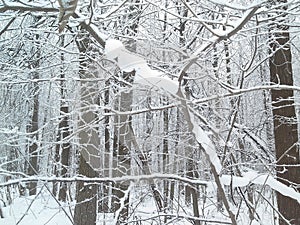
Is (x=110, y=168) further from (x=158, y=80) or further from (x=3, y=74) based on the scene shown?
(x=3, y=74)

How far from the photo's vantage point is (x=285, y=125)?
4422 millimetres

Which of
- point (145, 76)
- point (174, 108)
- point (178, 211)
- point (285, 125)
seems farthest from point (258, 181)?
point (285, 125)

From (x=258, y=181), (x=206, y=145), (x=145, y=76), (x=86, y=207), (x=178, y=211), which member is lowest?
(x=86, y=207)

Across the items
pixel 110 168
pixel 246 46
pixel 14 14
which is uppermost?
pixel 14 14

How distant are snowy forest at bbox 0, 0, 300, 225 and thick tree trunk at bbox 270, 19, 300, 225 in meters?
0.01

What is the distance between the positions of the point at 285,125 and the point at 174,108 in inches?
77.5

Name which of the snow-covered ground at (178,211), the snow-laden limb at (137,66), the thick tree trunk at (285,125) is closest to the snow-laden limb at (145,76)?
the snow-laden limb at (137,66)

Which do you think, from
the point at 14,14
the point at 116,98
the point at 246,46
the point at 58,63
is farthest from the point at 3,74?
the point at 246,46

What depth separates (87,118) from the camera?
127 inches

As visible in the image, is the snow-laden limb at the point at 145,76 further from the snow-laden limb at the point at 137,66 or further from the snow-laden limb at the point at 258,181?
the snow-laden limb at the point at 258,181

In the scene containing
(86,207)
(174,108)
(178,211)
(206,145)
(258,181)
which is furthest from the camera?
(86,207)

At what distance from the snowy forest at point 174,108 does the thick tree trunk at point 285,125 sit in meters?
0.01

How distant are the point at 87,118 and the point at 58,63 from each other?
2460mm

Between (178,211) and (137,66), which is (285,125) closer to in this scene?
(178,211)
